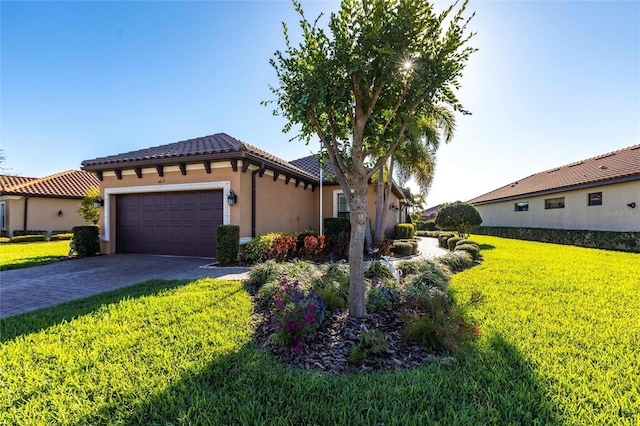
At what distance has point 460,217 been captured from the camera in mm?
14250

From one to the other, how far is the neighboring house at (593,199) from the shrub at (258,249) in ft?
52.3

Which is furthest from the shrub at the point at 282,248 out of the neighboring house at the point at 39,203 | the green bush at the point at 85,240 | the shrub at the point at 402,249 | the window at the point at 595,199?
the window at the point at 595,199

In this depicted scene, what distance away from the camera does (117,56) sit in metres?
8.93

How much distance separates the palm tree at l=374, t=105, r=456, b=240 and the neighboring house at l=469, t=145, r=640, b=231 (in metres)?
7.69

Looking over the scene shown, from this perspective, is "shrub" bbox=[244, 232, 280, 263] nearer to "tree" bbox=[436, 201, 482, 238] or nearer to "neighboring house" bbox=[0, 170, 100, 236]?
"tree" bbox=[436, 201, 482, 238]

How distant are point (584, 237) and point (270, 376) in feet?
58.7

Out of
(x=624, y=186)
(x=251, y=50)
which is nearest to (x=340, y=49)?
(x=251, y=50)

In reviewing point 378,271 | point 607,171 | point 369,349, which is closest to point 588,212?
point 607,171

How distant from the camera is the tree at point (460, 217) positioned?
46.5 ft

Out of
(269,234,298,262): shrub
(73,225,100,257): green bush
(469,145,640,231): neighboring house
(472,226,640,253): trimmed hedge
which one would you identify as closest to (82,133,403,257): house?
(73,225,100,257): green bush

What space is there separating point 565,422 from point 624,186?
16.4 metres

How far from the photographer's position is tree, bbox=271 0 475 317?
334 centimetres

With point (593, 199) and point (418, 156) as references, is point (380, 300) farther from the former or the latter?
point (593, 199)

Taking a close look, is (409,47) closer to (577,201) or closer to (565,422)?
(565,422)
